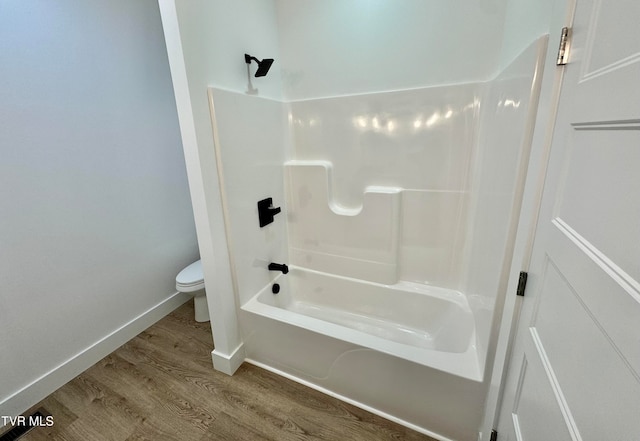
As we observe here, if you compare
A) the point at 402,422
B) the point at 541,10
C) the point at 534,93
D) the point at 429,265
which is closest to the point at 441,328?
the point at 429,265

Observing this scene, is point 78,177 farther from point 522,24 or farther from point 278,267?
point 522,24

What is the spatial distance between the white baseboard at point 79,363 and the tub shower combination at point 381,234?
0.94m

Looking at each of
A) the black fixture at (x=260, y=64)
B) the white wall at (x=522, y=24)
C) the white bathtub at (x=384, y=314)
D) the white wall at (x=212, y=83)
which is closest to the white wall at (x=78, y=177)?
the white wall at (x=212, y=83)

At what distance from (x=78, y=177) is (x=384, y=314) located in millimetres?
2183

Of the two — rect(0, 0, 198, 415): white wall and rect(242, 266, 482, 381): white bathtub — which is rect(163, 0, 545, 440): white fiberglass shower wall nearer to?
rect(242, 266, 482, 381): white bathtub

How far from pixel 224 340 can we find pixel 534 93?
187 centimetres

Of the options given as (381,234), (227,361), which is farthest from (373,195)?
(227,361)

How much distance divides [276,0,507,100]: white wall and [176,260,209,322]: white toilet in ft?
5.04

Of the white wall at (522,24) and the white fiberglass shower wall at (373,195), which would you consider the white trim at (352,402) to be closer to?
the white fiberglass shower wall at (373,195)

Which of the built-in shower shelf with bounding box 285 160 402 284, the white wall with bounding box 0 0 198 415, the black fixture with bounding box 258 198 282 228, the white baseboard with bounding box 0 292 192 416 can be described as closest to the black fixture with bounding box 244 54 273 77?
the built-in shower shelf with bounding box 285 160 402 284

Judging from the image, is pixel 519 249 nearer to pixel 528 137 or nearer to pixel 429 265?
pixel 528 137

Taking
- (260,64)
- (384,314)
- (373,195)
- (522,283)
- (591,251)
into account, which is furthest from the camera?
(384,314)

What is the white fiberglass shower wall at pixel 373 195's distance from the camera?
1.25 metres

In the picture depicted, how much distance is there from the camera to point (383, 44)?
5.31 feet
